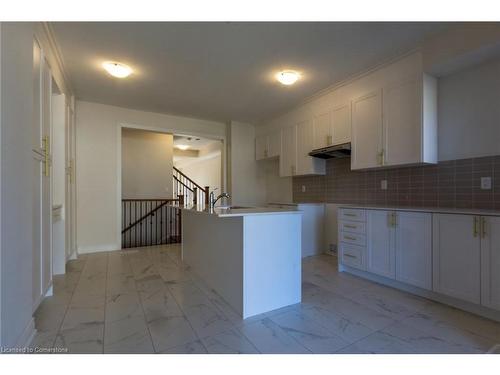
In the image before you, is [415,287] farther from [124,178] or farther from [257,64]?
[124,178]

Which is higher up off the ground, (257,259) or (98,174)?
(98,174)

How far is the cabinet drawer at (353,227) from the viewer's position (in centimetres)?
299

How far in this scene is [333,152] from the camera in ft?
12.3

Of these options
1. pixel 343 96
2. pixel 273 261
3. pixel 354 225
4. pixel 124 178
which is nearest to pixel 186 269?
pixel 273 261

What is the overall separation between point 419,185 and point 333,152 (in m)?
1.20

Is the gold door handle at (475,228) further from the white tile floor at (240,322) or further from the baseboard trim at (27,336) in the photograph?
the baseboard trim at (27,336)

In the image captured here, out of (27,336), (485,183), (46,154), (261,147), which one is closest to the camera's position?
(27,336)

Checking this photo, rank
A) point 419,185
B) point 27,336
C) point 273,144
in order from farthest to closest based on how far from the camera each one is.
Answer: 1. point 273,144
2. point 419,185
3. point 27,336

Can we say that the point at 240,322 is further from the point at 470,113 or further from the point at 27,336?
the point at 470,113

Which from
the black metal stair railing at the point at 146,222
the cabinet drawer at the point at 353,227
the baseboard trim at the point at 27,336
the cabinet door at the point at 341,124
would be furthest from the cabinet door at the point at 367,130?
the black metal stair railing at the point at 146,222

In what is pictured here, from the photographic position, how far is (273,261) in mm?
2223

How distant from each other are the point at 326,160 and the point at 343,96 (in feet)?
3.71

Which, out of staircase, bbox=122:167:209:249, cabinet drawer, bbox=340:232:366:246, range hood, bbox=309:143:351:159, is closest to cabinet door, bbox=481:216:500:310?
cabinet drawer, bbox=340:232:366:246

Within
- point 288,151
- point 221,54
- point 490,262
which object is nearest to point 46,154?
point 221,54
